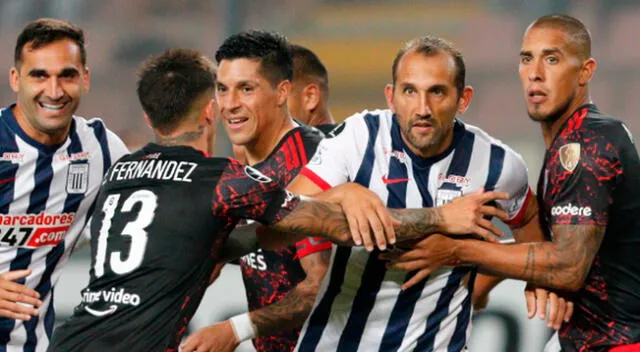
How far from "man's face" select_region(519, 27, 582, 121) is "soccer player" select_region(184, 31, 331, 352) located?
0.90m

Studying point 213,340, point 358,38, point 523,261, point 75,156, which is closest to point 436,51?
point 523,261

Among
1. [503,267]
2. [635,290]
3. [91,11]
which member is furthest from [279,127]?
[91,11]

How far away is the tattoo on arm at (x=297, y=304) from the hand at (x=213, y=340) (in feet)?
0.33

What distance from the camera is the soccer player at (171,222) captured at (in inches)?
141

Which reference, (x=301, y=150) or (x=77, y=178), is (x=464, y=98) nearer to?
(x=301, y=150)

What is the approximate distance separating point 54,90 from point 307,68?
177 cm

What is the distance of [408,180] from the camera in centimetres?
397

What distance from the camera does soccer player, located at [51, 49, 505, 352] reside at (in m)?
3.57

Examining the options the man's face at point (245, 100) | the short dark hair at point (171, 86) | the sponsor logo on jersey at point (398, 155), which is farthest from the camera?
the man's face at point (245, 100)

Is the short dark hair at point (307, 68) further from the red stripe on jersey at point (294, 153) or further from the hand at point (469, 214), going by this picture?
the hand at point (469, 214)

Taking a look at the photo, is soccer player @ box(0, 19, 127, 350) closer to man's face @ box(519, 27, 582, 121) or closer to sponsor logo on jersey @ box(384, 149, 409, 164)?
sponsor logo on jersey @ box(384, 149, 409, 164)

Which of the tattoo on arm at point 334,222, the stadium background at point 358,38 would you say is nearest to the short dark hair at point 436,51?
the tattoo on arm at point 334,222

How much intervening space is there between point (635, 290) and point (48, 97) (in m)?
2.30

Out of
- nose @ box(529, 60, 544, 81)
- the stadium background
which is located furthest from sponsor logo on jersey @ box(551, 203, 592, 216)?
the stadium background
